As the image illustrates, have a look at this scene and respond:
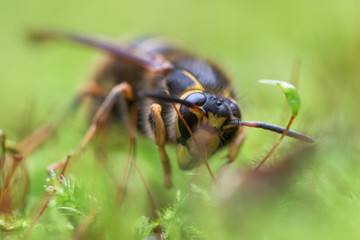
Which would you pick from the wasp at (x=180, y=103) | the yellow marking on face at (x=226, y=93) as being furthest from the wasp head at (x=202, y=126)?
the yellow marking on face at (x=226, y=93)

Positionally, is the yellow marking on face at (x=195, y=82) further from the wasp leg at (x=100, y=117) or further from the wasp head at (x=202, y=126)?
the wasp leg at (x=100, y=117)

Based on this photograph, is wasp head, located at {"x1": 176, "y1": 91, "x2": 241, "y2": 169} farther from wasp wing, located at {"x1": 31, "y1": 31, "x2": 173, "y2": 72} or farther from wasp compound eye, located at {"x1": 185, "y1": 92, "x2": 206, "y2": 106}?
wasp wing, located at {"x1": 31, "y1": 31, "x2": 173, "y2": 72}

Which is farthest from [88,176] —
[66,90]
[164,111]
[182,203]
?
[66,90]

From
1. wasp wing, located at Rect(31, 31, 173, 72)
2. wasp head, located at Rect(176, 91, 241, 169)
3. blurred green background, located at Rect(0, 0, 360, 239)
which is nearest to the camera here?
blurred green background, located at Rect(0, 0, 360, 239)

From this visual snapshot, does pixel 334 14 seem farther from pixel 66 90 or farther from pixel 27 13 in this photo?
pixel 27 13

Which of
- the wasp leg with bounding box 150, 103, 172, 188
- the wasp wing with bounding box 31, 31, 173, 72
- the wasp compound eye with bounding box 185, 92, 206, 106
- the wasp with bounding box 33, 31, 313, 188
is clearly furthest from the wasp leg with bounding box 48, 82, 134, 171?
the wasp compound eye with bounding box 185, 92, 206, 106

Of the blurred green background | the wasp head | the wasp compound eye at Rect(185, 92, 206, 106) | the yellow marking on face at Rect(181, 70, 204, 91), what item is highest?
the wasp compound eye at Rect(185, 92, 206, 106)
